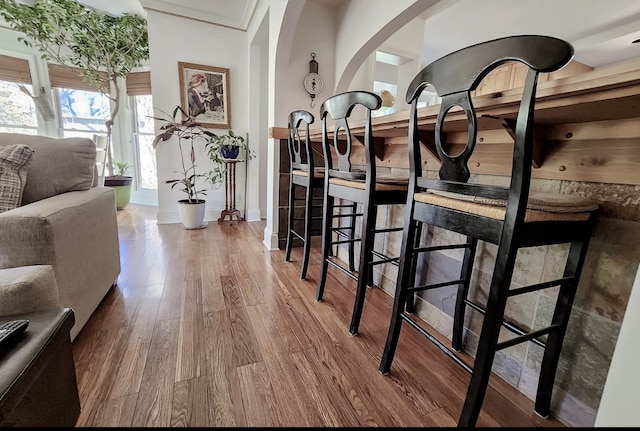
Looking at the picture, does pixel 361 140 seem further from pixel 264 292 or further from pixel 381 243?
pixel 264 292

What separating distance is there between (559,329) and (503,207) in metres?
0.46

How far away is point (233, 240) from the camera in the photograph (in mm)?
2766

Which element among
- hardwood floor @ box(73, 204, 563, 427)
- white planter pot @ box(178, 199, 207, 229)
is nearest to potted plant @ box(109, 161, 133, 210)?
white planter pot @ box(178, 199, 207, 229)

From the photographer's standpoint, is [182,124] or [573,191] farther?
[182,124]

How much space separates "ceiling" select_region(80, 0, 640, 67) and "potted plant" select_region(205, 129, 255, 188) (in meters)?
1.26

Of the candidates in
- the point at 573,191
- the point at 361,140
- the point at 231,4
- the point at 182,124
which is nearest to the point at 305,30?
the point at 231,4

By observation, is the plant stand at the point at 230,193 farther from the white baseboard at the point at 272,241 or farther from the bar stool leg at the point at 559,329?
the bar stool leg at the point at 559,329

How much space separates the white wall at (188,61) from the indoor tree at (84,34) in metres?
0.64

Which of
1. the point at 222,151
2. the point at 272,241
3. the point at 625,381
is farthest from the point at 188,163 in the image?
the point at 625,381

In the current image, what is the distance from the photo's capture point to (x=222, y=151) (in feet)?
10.6

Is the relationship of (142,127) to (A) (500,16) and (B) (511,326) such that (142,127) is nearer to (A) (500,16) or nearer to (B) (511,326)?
(A) (500,16)

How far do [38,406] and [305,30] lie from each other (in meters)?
2.83

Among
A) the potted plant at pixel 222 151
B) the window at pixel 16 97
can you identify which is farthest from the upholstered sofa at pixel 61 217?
the window at pixel 16 97

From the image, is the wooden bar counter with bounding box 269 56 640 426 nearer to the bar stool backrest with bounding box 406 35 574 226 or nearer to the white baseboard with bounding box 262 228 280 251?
the bar stool backrest with bounding box 406 35 574 226
